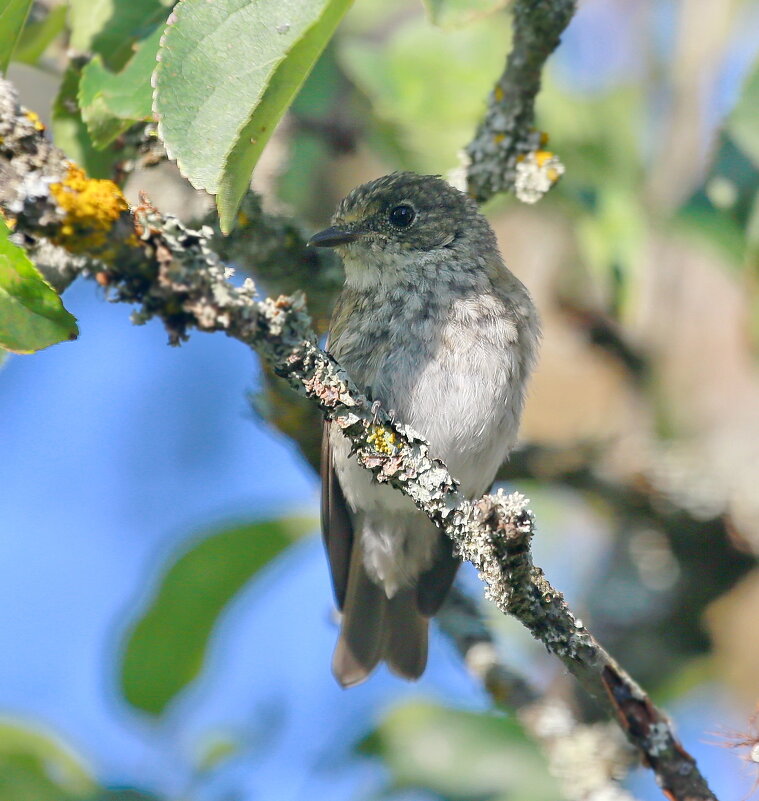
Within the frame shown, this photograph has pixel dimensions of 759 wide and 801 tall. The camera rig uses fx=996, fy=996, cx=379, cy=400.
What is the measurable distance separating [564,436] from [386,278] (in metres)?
2.38

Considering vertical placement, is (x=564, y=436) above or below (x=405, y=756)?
above

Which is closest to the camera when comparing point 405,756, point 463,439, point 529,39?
point 529,39

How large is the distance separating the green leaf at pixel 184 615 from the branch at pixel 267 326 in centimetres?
165

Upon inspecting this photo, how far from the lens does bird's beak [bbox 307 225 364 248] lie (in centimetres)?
348

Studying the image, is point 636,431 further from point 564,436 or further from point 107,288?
point 107,288

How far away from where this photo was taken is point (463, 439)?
3662 mm

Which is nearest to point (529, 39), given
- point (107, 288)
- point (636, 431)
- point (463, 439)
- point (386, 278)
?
point (386, 278)

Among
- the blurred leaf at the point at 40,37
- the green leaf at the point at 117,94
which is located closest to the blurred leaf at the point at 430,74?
the blurred leaf at the point at 40,37

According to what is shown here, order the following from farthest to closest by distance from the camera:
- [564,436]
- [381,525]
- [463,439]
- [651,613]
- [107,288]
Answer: [564,436] < [651,613] < [381,525] < [463,439] < [107,288]

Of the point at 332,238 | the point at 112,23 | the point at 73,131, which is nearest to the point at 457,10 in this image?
the point at 112,23

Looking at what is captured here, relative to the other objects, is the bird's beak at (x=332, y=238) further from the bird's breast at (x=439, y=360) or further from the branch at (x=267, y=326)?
the branch at (x=267, y=326)

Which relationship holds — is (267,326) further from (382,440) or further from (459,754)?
(459,754)

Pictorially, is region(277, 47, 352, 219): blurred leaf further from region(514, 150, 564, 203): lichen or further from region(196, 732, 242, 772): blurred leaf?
region(196, 732, 242, 772): blurred leaf

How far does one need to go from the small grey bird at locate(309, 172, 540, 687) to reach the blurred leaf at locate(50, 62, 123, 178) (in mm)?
873
